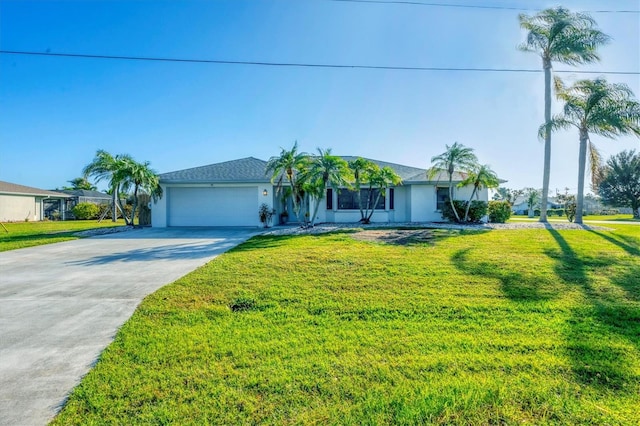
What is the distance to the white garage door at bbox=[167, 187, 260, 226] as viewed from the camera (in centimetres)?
1764

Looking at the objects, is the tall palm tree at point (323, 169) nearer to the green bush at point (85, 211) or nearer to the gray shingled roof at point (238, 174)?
the gray shingled roof at point (238, 174)

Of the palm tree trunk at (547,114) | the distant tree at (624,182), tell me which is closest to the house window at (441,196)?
the palm tree trunk at (547,114)

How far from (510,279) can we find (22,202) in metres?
38.1

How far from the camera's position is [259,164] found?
64.2ft

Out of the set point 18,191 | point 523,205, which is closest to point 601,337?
point 18,191

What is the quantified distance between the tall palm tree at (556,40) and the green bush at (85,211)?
3488 cm

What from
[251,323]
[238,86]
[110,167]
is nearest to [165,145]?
[110,167]

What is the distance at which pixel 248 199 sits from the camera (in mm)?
17594

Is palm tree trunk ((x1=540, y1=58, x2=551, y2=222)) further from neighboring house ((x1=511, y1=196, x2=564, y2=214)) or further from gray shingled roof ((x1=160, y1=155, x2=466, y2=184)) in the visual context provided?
neighboring house ((x1=511, y1=196, x2=564, y2=214))

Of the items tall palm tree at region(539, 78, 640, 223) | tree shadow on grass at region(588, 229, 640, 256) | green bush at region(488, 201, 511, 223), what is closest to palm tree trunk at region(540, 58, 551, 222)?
tall palm tree at region(539, 78, 640, 223)

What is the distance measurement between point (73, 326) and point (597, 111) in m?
20.1

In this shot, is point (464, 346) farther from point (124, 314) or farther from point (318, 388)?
point (124, 314)

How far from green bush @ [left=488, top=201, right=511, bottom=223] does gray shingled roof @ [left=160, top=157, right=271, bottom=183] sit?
43.2 feet

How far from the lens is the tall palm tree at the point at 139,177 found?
1597 cm
